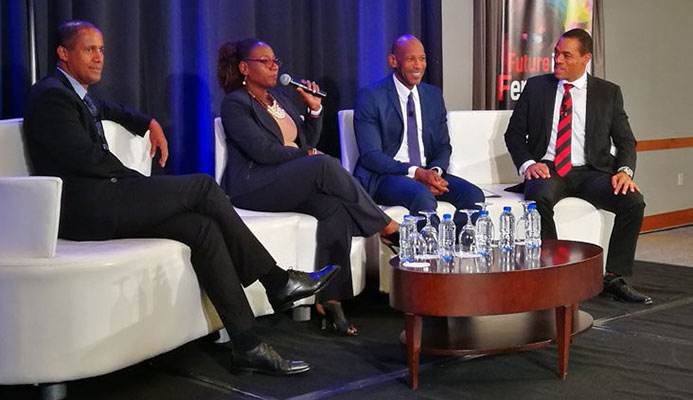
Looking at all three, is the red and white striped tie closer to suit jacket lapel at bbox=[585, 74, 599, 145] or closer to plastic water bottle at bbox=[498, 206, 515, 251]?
suit jacket lapel at bbox=[585, 74, 599, 145]

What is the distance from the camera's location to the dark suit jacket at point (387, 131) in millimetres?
5043

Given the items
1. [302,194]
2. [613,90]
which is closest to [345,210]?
[302,194]

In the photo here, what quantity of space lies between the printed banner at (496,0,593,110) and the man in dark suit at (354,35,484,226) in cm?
130

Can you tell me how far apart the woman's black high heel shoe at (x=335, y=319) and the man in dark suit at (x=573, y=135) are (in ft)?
4.44

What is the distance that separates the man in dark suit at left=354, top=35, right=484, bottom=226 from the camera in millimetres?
4973

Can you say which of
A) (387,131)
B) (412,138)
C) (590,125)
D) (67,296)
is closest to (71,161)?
(67,296)

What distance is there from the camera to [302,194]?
14.6 ft

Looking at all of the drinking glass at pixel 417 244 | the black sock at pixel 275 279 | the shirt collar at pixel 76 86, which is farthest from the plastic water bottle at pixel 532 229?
the shirt collar at pixel 76 86

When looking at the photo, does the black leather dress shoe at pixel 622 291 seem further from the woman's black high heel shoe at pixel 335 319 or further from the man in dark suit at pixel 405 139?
the woman's black high heel shoe at pixel 335 319

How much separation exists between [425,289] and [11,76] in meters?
2.04

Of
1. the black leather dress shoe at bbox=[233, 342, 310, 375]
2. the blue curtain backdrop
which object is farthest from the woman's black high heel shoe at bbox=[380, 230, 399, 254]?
the blue curtain backdrop

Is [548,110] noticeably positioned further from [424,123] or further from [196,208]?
[196,208]

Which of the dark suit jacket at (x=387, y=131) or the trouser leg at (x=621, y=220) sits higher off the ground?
the dark suit jacket at (x=387, y=131)

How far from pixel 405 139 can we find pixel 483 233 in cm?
155
